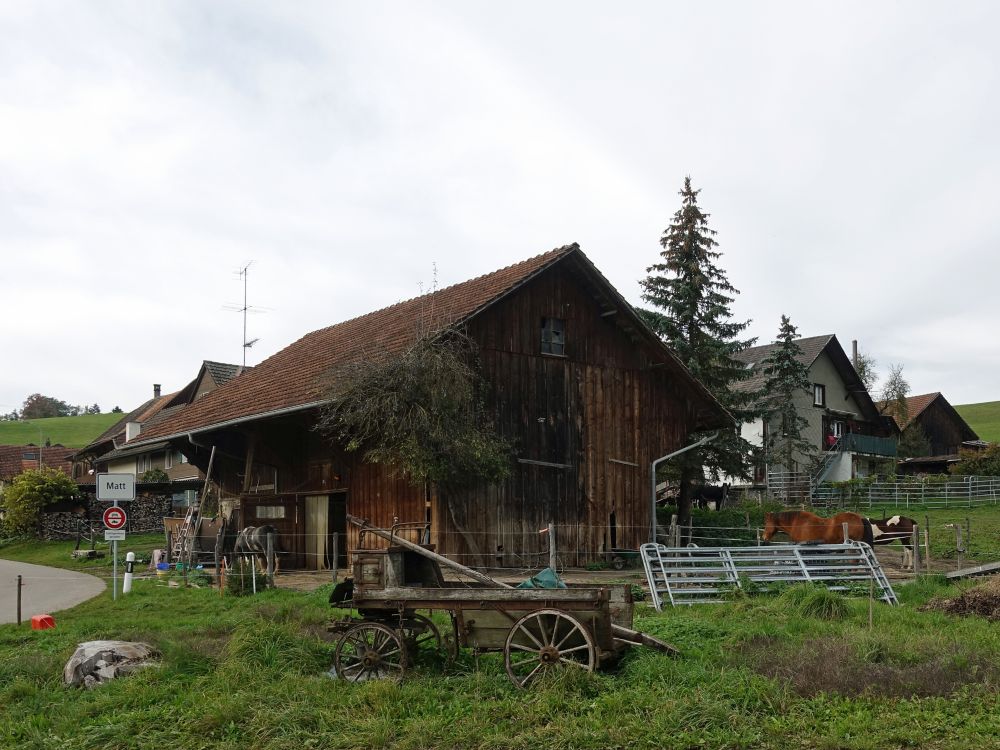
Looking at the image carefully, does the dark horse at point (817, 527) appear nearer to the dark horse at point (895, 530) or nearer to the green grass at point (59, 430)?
the dark horse at point (895, 530)

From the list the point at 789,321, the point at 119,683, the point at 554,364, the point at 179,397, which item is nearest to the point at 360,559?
the point at 119,683

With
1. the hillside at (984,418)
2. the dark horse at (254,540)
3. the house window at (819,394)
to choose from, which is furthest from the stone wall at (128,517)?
the hillside at (984,418)

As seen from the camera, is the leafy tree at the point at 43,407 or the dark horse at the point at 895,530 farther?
the leafy tree at the point at 43,407

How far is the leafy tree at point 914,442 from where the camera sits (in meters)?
58.4

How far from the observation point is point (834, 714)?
27.1 feet

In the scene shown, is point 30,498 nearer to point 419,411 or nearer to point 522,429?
point 522,429

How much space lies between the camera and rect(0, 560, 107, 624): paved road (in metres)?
17.0

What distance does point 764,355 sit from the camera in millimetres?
52594

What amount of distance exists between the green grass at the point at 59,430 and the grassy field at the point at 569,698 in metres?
85.6

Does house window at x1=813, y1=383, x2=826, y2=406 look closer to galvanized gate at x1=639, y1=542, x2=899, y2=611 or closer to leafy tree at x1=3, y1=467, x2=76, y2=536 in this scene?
galvanized gate at x1=639, y1=542, x2=899, y2=611

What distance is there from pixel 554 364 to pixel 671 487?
15267 millimetres

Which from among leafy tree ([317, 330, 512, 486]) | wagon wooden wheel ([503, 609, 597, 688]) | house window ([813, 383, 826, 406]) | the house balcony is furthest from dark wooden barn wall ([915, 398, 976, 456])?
wagon wooden wheel ([503, 609, 597, 688])

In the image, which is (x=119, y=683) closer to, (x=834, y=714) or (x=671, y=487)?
(x=834, y=714)

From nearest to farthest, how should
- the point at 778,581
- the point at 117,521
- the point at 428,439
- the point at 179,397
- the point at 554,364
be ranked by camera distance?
the point at 778,581
the point at 117,521
the point at 428,439
the point at 554,364
the point at 179,397
